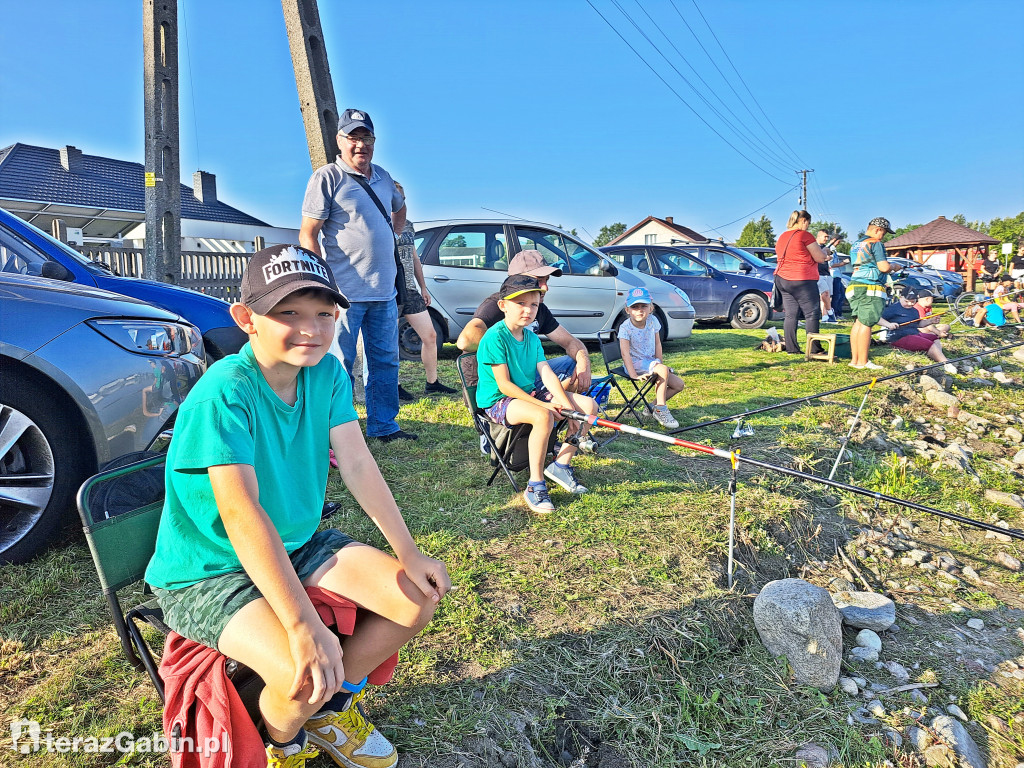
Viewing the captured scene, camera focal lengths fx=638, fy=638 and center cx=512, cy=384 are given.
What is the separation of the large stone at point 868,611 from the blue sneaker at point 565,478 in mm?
1533

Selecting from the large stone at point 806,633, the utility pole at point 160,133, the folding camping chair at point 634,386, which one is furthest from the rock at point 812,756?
the utility pole at point 160,133

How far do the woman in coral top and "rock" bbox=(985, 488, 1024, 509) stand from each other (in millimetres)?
4155

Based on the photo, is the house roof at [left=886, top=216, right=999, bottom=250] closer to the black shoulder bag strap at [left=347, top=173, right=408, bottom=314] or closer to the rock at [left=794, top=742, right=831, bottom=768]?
the black shoulder bag strap at [left=347, top=173, right=408, bottom=314]

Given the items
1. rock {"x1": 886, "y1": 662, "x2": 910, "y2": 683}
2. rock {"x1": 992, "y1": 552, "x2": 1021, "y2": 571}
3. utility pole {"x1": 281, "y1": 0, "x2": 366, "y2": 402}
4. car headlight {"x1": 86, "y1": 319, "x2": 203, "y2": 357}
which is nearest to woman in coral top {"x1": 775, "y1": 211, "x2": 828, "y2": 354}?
rock {"x1": 992, "y1": 552, "x2": 1021, "y2": 571}

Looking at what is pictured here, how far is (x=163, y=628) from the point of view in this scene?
179 centimetres

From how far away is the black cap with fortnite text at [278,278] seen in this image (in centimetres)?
169

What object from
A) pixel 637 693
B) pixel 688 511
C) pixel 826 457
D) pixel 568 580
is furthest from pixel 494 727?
pixel 826 457

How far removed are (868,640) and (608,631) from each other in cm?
133

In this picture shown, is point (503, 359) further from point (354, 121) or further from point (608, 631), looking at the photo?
point (354, 121)

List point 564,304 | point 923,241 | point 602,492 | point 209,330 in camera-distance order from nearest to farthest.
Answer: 1. point 602,492
2. point 209,330
3. point 564,304
4. point 923,241

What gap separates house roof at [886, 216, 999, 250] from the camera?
36406 mm

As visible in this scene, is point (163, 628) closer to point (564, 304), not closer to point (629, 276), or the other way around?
point (564, 304)

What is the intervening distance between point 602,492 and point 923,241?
42.5 m

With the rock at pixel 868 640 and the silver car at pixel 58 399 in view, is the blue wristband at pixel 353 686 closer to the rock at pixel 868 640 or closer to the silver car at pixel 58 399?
the silver car at pixel 58 399
